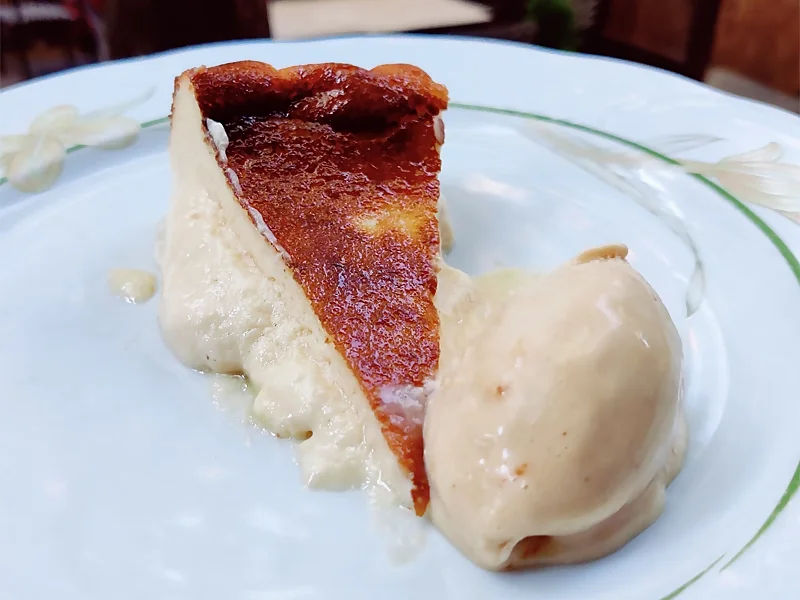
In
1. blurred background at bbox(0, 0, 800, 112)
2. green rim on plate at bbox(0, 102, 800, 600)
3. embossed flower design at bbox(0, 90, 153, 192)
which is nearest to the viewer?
green rim on plate at bbox(0, 102, 800, 600)

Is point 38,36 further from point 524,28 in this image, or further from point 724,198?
point 724,198

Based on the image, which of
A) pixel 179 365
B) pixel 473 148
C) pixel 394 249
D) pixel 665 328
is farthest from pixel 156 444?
pixel 473 148

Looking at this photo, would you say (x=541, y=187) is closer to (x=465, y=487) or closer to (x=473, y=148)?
(x=473, y=148)

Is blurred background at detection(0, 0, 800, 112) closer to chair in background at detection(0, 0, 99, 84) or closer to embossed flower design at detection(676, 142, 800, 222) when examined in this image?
chair in background at detection(0, 0, 99, 84)

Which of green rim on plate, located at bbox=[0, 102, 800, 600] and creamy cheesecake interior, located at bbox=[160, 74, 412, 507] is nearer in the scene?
green rim on plate, located at bbox=[0, 102, 800, 600]

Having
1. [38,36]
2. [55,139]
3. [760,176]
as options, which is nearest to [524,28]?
[760,176]

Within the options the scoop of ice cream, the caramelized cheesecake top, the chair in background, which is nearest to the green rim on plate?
the scoop of ice cream
